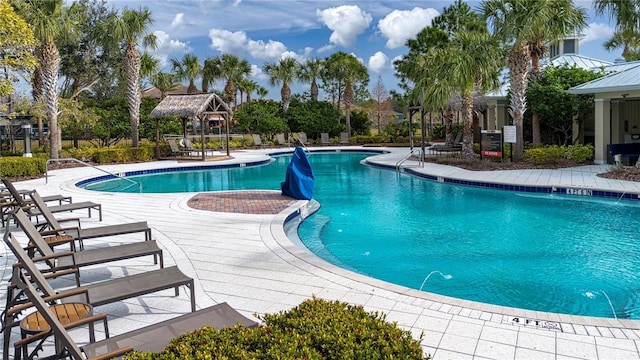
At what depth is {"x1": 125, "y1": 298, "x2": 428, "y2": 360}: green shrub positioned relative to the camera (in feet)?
8.77

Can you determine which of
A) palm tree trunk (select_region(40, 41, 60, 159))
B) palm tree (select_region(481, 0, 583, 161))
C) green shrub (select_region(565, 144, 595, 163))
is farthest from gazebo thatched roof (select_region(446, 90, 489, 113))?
palm tree trunk (select_region(40, 41, 60, 159))

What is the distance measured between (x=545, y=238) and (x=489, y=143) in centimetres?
1010

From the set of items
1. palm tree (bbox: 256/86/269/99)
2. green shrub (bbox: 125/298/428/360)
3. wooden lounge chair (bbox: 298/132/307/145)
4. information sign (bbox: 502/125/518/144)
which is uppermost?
palm tree (bbox: 256/86/269/99)

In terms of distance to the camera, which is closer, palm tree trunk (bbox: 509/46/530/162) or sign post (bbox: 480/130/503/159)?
palm tree trunk (bbox: 509/46/530/162)

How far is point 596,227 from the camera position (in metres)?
9.70

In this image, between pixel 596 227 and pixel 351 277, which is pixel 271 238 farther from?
pixel 596 227

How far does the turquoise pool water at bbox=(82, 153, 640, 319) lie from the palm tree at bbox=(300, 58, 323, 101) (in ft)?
82.5

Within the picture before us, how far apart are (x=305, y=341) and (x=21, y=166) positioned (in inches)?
742

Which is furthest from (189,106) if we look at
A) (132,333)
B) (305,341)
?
(305,341)

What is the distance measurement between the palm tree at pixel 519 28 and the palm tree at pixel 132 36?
15.8 m

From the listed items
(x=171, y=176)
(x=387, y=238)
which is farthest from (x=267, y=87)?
(x=387, y=238)

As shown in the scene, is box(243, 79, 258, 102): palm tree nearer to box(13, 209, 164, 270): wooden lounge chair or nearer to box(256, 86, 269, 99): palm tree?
box(256, 86, 269, 99): palm tree

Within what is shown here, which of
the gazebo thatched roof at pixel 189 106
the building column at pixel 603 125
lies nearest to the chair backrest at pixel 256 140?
the gazebo thatched roof at pixel 189 106

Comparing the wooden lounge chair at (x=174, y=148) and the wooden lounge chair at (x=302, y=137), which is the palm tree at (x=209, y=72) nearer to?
the wooden lounge chair at (x=302, y=137)
